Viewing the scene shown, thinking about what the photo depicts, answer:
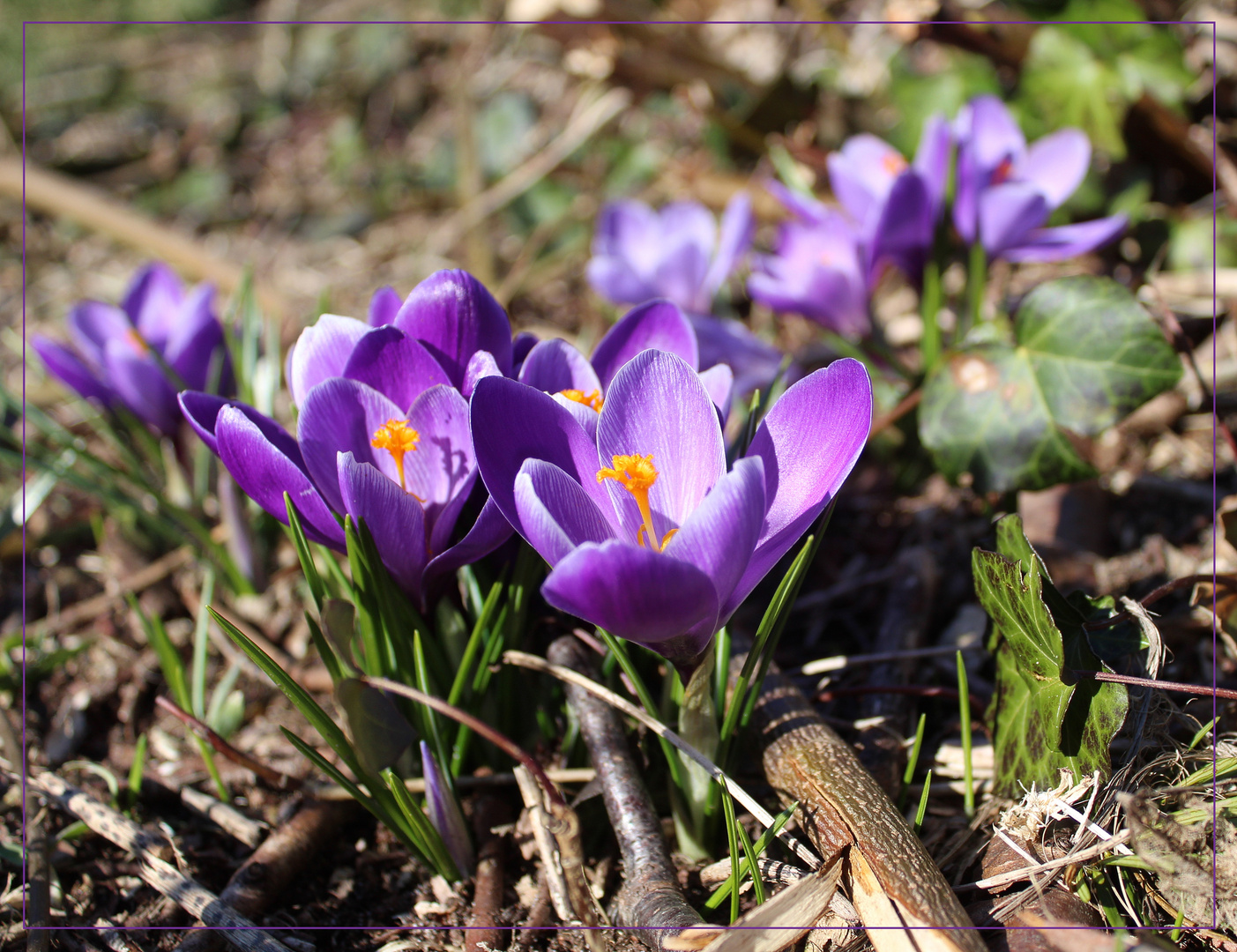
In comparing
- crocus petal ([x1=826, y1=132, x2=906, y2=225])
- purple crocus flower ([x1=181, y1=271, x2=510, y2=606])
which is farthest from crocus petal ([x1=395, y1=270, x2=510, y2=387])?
crocus petal ([x1=826, y1=132, x2=906, y2=225])

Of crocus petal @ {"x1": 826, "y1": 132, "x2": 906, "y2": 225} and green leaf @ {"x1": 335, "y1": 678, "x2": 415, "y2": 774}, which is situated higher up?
crocus petal @ {"x1": 826, "y1": 132, "x2": 906, "y2": 225}

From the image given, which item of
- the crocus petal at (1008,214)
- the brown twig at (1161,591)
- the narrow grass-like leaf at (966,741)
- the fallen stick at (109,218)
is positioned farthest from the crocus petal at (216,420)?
the fallen stick at (109,218)

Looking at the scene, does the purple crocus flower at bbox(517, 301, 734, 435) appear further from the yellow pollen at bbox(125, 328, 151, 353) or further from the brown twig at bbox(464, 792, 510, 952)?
the yellow pollen at bbox(125, 328, 151, 353)

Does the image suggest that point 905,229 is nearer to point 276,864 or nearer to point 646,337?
point 646,337

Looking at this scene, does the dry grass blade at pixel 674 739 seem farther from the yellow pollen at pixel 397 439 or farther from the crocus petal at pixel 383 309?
the crocus petal at pixel 383 309

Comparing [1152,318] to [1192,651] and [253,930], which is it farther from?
[253,930]

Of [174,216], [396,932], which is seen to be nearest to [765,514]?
[396,932]
